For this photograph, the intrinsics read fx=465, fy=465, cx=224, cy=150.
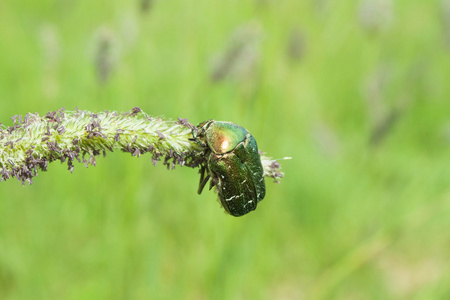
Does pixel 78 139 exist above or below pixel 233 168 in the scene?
below

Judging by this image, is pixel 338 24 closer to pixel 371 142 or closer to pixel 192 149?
pixel 371 142

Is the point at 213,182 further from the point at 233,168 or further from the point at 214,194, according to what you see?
the point at 214,194

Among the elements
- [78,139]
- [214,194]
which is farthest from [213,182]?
[214,194]

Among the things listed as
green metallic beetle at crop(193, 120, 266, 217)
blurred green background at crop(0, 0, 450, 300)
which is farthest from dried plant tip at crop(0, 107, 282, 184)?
blurred green background at crop(0, 0, 450, 300)

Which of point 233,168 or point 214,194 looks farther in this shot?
point 214,194

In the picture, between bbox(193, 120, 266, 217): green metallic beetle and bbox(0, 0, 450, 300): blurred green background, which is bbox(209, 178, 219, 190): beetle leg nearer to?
bbox(193, 120, 266, 217): green metallic beetle

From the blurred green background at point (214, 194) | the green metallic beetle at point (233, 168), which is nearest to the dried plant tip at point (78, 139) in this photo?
the green metallic beetle at point (233, 168)

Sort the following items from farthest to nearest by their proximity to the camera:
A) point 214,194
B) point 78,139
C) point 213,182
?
point 214,194
point 213,182
point 78,139
